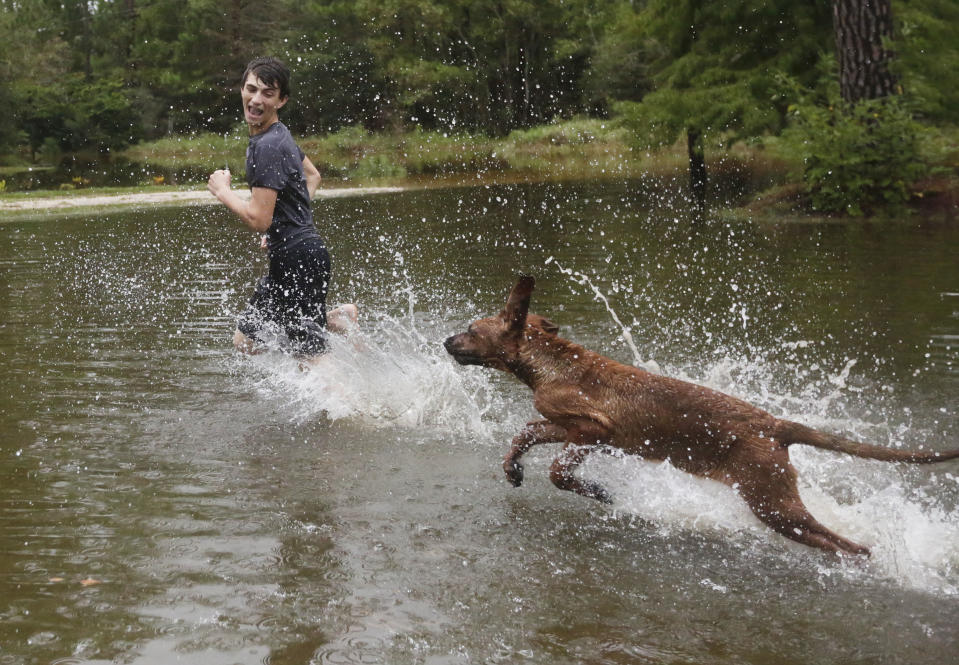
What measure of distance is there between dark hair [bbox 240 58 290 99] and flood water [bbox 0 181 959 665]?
1879 mm

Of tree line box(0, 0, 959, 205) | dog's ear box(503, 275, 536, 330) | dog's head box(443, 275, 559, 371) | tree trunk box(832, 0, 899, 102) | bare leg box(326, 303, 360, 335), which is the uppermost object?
tree line box(0, 0, 959, 205)

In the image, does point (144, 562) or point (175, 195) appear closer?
point (144, 562)

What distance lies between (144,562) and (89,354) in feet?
15.3

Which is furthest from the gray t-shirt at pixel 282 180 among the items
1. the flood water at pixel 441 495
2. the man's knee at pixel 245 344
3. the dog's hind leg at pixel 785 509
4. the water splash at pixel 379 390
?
the dog's hind leg at pixel 785 509

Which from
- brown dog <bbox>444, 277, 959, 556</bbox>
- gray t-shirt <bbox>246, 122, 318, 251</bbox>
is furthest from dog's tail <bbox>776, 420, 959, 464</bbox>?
gray t-shirt <bbox>246, 122, 318, 251</bbox>

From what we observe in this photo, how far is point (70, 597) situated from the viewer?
436 centimetres

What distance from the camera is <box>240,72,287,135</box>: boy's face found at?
20.8 feet

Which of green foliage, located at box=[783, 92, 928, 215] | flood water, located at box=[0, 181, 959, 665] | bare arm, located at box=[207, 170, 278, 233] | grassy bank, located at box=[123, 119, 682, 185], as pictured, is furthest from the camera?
grassy bank, located at box=[123, 119, 682, 185]

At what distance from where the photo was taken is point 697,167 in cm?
2191

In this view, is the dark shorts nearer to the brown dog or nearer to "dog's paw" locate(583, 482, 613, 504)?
the brown dog

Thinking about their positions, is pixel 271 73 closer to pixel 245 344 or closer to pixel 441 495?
pixel 245 344

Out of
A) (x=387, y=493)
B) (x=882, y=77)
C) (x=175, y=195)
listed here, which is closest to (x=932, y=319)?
(x=387, y=493)

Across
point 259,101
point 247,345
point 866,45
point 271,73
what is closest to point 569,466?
point 247,345

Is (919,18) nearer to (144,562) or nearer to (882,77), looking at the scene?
(882,77)
